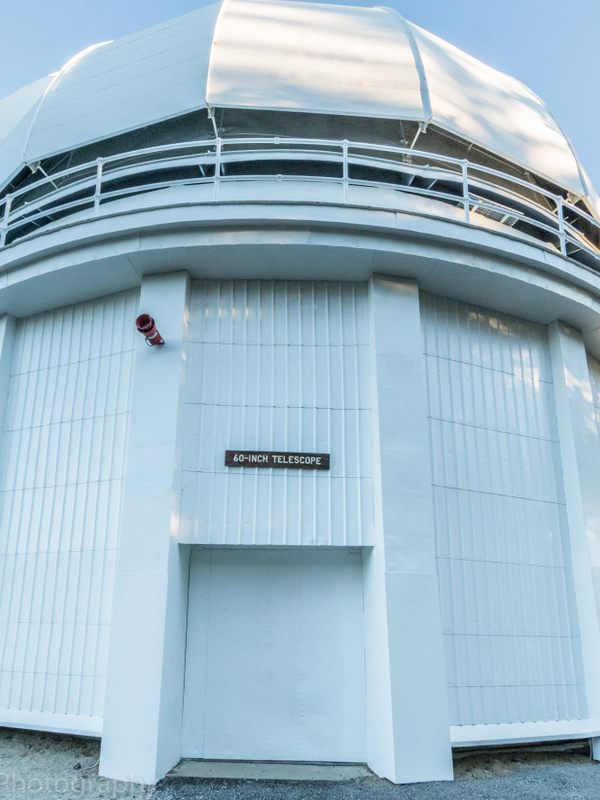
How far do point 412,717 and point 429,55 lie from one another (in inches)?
348

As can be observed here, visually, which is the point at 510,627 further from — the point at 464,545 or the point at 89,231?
the point at 89,231

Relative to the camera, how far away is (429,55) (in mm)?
9250

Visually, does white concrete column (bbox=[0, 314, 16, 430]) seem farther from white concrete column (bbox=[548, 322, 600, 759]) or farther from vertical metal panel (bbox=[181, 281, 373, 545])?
white concrete column (bbox=[548, 322, 600, 759])

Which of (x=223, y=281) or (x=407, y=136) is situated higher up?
(x=407, y=136)

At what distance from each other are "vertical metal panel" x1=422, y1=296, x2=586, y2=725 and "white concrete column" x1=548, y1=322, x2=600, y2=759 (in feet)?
0.40

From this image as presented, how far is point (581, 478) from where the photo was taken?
855 centimetres

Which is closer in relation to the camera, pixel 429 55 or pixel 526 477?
pixel 526 477

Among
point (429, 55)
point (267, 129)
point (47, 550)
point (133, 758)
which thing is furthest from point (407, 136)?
point (133, 758)

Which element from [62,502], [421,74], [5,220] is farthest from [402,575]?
[5,220]

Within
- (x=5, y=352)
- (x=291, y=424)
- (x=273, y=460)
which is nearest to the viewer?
(x=273, y=460)

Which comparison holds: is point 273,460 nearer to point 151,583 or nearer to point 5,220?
point 151,583

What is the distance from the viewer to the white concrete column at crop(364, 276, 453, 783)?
6.48 metres

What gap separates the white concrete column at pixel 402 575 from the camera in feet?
21.3

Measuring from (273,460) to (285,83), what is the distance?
4963 mm
